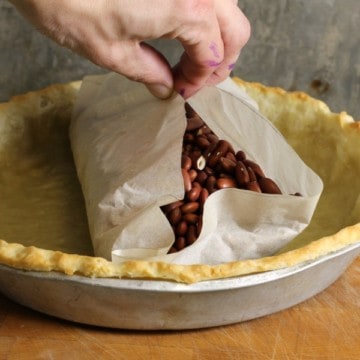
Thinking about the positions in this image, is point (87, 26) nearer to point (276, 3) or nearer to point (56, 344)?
point (56, 344)

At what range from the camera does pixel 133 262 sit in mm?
840

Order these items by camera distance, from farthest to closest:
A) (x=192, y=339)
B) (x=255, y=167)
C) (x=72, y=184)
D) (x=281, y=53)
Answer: (x=281, y=53)
(x=72, y=184)
(x=255, y=167)
(x=192, y=339)

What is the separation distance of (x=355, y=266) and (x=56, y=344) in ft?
1.38

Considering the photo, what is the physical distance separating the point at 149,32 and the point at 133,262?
237 millimetres

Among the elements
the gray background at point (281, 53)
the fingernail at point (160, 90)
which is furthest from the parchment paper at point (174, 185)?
the gray background at point (281, 53)

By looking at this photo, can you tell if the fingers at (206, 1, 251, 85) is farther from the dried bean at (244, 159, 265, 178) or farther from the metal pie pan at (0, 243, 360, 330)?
the metal pie pan at (0, 243, 360, 330)

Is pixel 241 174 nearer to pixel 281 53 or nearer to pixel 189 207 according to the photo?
pixel 189 207

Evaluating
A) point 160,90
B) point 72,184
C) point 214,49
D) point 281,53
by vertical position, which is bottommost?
point 72,184

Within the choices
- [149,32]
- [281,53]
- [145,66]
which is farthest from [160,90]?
[281,53]

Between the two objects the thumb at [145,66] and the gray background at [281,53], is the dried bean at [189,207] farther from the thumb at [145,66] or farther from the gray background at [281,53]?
the gray background at [281,53]

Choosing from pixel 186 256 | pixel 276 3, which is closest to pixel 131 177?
pixel 186 256

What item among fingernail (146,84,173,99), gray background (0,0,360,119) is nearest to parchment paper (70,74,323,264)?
fingernail (146,84,173,99)

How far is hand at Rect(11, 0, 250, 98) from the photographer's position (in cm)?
74

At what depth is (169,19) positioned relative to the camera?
81 cm
